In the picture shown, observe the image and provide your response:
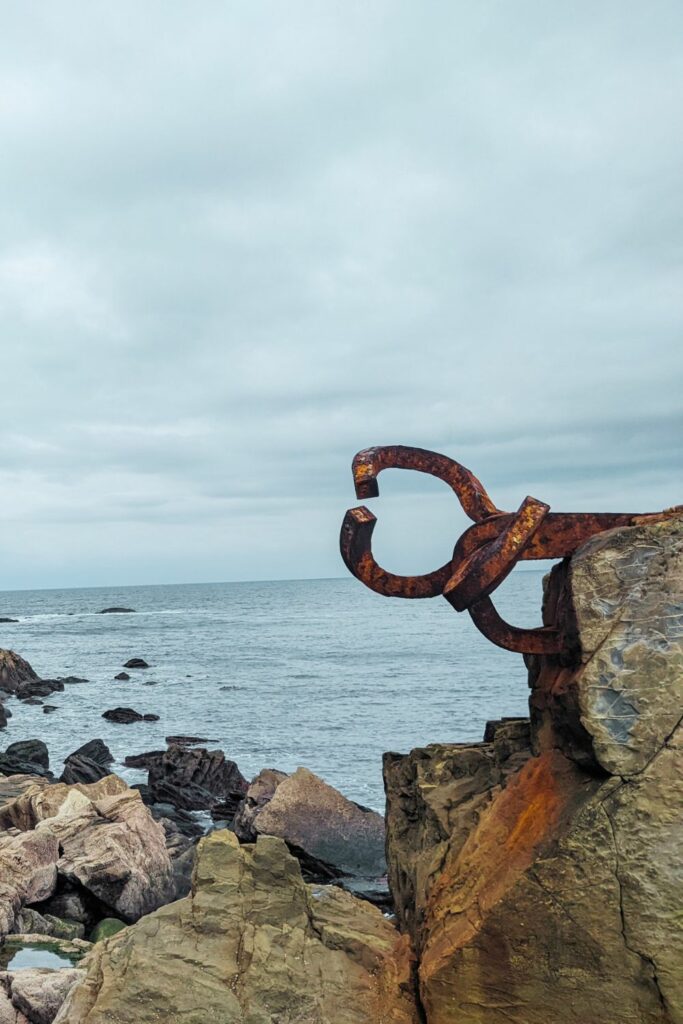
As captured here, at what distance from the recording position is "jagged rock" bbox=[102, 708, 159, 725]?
2769cm

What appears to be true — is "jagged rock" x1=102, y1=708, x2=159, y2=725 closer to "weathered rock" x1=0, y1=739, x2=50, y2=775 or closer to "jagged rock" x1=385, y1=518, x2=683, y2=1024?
"weathered rock" x1=0, y1=739, x2=50, y2=775

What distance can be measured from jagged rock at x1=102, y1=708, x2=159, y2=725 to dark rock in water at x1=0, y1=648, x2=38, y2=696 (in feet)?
31.0

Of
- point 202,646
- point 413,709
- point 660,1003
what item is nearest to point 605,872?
point 660,1003

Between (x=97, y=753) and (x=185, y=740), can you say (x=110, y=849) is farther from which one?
(x=185, y=740)

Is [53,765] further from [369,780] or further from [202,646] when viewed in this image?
[202,646]

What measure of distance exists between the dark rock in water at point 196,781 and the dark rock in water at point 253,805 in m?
2.06

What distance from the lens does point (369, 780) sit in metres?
17.6

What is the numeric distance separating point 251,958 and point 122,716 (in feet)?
84.9

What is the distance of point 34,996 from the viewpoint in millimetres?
4637

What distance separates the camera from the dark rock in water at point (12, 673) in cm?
3633

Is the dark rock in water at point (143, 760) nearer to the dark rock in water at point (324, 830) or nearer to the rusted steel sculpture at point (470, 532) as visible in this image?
the dark rock in water at point (324, 830)

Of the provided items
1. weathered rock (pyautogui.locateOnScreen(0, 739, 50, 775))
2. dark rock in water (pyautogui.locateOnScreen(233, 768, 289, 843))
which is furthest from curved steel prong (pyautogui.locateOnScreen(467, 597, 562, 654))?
weathered rock (pyautogui.locateOnScreen(0, 739, 50, 775))

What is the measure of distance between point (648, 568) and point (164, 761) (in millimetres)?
16514

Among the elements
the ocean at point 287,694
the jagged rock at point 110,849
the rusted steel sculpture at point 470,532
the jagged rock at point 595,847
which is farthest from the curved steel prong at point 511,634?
the ocean at point 287,694
